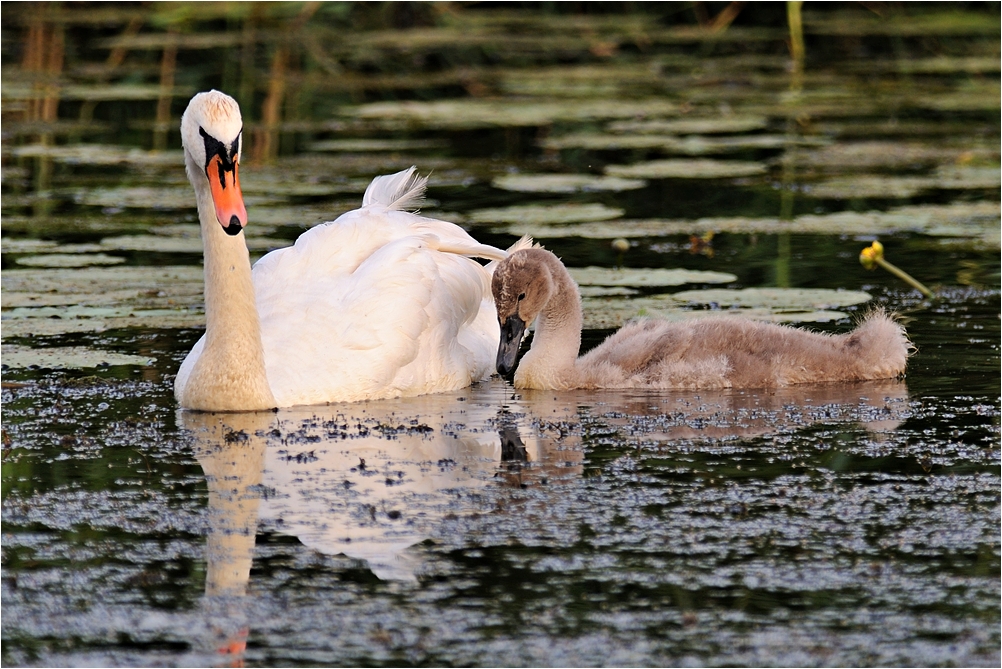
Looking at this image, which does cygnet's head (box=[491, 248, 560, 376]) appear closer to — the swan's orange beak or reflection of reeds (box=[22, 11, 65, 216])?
the swan's orange beak

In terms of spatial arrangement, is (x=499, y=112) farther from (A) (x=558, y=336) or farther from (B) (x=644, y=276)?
(A) (x=558, y=336)

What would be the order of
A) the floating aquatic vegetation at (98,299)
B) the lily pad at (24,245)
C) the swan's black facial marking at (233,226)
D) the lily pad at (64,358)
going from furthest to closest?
1. the lily pad at (24,245)
2. the floating aquatic vegetation at (98,299)
3. the lily pad at (64,358)
4. the swan's black facial marking at (233,226)

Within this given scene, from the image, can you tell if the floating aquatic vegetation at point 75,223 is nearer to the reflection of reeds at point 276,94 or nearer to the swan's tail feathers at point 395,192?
the reflection of reeds at point 276,94

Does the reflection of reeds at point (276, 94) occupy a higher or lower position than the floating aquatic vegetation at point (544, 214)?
higher

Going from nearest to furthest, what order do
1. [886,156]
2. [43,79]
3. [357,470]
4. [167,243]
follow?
1. [357,470]
2. [167,243]
3. [886,156]
4. [43,79]

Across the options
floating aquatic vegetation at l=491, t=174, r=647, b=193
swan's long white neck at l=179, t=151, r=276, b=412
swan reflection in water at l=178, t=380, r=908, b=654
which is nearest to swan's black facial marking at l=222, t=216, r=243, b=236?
swan's long white neck at l=179, t=151, r=276, b=412

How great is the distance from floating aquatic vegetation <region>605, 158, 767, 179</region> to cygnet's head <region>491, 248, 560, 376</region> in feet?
16.1

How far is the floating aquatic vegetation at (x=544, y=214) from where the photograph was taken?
34.2 ft

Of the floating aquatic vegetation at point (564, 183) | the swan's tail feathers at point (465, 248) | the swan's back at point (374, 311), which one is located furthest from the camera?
the floating aquatic vegetation at point (564, 183)

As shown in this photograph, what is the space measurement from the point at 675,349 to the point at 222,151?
2.08 meters

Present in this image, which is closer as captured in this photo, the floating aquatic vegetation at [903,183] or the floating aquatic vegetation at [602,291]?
the floating aquatic vegetation at [602,291]

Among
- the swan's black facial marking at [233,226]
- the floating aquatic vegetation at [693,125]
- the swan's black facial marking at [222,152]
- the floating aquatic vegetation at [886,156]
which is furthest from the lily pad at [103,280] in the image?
the floating aquatic vegetation at [693,125]

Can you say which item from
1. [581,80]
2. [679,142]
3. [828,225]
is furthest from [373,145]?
[828,225]

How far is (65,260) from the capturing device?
373 inches
